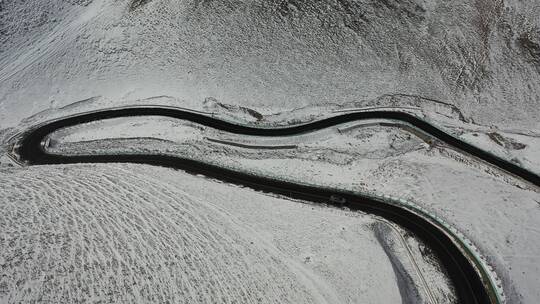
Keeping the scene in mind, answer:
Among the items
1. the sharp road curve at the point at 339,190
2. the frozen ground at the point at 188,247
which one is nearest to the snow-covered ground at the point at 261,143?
the frozen ground at the point at 188,247

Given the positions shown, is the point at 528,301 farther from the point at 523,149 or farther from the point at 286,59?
the point at 286,59

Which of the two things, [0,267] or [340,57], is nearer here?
[0,267]

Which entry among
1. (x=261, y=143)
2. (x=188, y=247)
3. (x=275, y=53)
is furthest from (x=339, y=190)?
(x=275, y=53)

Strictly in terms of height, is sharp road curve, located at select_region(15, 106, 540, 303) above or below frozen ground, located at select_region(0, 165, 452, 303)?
above

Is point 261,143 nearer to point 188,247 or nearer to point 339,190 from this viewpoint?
point 339,190

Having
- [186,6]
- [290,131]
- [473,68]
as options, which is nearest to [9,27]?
[186,6]

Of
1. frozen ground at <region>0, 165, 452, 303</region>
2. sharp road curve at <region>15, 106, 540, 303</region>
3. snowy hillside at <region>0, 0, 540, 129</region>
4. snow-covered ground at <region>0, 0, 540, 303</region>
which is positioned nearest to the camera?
frozen ground at <region>0, 165, 452, 303</region>

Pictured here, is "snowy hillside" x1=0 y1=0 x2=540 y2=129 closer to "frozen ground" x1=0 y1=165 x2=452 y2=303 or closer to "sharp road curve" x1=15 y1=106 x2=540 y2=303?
"sharp road curve" x1=15 y1=106 x2=540 y2=303

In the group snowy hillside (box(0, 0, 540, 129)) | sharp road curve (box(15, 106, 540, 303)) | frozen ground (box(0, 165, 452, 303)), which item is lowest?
frozen ground (box(0, 165, 452, 303))

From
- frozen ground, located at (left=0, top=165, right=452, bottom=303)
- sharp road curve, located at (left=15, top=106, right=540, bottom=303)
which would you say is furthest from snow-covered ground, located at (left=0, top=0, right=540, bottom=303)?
sharp road curve, located at (left=15, top=106, right=540, bottom=303)
